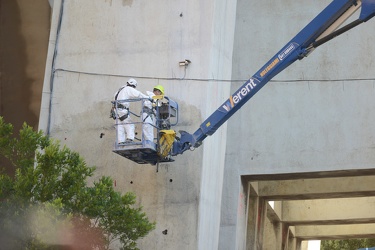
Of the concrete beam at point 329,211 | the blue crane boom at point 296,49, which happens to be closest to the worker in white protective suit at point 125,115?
the blue crane boom at point 296,49

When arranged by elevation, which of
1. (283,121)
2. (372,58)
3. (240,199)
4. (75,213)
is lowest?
(75,213)

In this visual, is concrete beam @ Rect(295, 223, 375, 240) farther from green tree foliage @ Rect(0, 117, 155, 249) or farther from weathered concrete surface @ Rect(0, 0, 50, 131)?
green tree foliage @ Rect(0, 117, 155, 249)

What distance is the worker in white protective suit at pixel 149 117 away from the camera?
1850 cm

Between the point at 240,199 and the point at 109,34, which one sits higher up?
the point at 109,34

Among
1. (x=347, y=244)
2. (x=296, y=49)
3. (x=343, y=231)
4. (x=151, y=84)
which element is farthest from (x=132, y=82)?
(x=347, y=244)

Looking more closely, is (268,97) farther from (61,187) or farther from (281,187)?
(61,187)

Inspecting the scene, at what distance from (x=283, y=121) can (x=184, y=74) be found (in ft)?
10.8

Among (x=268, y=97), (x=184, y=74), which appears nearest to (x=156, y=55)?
(x=184, y=74)

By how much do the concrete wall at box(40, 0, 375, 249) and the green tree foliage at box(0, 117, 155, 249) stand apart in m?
2.31

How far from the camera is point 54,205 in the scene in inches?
645

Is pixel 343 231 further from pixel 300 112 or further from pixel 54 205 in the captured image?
pixel 54 205

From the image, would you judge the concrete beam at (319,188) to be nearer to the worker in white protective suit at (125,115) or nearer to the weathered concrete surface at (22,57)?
the weathered concrete surface at (22,57)

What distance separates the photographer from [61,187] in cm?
1742

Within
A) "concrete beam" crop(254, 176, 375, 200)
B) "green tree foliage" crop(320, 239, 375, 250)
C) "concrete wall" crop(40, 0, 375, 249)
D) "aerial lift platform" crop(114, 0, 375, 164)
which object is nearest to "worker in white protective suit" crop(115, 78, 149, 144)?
"aerial lift platform" crop(114, 0, 375, 164)
